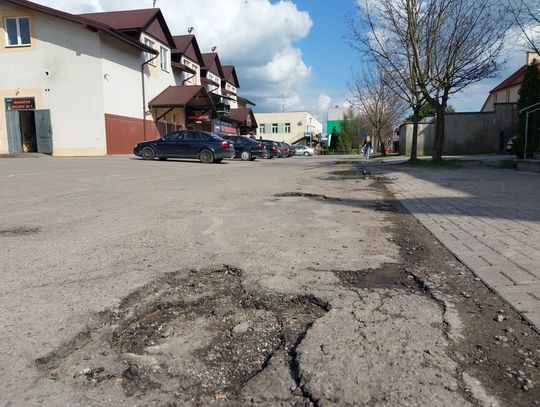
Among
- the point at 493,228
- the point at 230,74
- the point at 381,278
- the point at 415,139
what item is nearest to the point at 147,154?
the point at 415,139

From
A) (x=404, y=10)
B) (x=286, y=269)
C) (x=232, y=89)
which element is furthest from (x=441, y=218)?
(x=232, y=89)

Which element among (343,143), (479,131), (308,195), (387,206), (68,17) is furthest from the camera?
(343,143)

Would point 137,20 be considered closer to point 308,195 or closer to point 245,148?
point 245,148

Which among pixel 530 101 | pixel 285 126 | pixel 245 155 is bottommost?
pixel 245 155

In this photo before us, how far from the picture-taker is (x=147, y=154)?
21.8 m

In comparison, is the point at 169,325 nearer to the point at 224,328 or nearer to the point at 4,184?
the point at 224,328

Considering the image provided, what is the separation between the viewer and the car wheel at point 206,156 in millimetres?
21078

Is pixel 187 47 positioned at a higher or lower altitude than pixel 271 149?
higher

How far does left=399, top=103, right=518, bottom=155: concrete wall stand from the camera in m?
29.9

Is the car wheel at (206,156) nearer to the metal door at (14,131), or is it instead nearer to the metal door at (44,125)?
the metal door at (44,125)

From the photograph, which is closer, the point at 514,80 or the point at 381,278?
the point at 381,278

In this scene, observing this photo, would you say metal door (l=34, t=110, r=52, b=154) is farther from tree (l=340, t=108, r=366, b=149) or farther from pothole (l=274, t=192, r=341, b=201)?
tree (l=340, t=108, r=366, b=149)

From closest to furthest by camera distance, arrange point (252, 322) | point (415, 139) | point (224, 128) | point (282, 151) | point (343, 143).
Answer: point (252, 322), point (415, 139), point (282, 151), point (224, 128), point (343, 143)

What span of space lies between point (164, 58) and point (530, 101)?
85.6 ft
